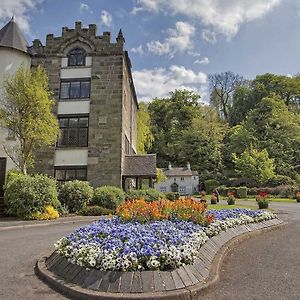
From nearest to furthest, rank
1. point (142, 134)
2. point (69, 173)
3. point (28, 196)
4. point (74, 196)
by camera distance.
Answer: point (28, 196)
point (74, 196)
point (69, 173)
point (142, 134)

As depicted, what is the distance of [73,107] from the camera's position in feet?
81.9

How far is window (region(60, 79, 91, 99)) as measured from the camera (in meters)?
25.2

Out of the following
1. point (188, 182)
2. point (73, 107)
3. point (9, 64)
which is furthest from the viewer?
point (188, 182)

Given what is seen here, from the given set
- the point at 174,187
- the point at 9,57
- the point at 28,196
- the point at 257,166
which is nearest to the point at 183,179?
the point at 174,187

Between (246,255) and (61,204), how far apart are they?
12910mm

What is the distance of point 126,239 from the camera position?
22.1 ft

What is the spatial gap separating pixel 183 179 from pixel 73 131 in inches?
1744

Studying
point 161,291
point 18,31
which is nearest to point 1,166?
point 18,31

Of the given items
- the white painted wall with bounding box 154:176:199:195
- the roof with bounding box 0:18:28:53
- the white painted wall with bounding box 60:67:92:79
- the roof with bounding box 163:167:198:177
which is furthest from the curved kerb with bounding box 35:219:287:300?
the white painted wall with bounding box 154:176:199:195

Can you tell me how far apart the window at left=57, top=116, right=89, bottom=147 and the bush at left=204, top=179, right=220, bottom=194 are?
36.8 meters

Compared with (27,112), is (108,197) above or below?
below

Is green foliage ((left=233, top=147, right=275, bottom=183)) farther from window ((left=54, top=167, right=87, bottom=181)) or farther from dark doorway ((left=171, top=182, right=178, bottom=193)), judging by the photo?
window ((left=54, top=167, right=87, bottom=181))

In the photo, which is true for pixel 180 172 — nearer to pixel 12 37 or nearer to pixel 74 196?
pixel 12 37

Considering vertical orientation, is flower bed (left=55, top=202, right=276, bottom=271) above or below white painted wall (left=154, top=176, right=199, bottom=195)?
below
